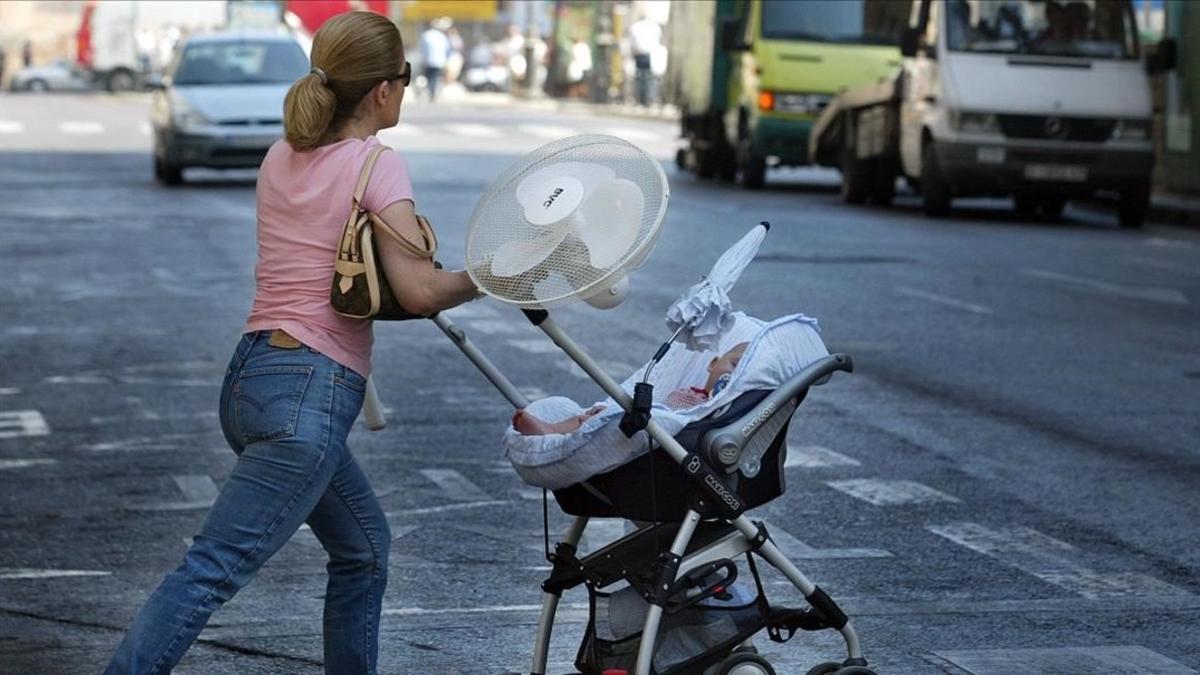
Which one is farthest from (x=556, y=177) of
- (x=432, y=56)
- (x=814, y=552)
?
(x=432, y=56)

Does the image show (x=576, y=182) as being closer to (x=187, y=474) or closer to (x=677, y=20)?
(x=187, y=474)

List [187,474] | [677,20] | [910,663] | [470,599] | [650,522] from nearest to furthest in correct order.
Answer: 1. [650,522]
2. [910,663]
3. [470,599]
4. [187,474]
5. [677,20]

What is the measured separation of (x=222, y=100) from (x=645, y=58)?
106 feet

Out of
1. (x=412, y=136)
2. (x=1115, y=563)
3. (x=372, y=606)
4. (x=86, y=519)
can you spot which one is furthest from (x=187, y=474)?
(x=412, y=136)

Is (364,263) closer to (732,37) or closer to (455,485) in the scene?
(455,485)

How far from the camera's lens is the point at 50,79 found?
82312 millimetres

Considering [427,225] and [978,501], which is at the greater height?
[427,225]

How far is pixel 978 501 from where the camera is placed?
342 inches

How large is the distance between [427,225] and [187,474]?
14.7 ft

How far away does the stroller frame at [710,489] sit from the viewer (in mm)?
4961

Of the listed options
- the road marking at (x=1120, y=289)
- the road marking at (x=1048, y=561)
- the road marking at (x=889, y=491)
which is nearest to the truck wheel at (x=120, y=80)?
the road marking at (x=1120, y=289)

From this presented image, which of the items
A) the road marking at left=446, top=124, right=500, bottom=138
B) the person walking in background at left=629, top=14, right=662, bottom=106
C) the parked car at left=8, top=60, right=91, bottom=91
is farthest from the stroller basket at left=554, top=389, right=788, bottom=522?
the parked car at left=8, top=60, right=91, bottom=91

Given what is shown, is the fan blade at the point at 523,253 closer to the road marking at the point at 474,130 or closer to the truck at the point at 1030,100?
the truck at the point at 1030,100

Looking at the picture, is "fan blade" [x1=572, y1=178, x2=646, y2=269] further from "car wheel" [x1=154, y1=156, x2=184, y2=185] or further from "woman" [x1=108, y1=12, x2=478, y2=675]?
"car wheel" [x1=154, y1=156, x2=184, y2=185]
